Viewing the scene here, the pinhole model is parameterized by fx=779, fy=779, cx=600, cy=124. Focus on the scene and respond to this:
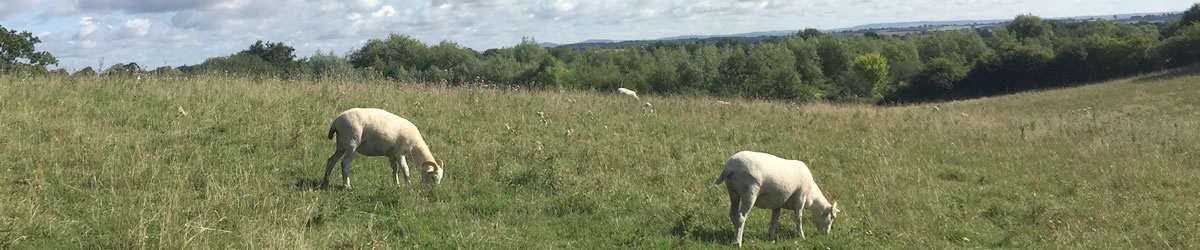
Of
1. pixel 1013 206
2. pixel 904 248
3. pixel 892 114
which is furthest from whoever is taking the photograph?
pixel 892 114

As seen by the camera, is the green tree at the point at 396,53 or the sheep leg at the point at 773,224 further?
the green tree at the point at 396,53

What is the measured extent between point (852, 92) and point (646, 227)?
87563 mm

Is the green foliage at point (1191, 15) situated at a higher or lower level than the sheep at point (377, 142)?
lower

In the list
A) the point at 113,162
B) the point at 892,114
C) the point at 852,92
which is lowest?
the point at 852,92

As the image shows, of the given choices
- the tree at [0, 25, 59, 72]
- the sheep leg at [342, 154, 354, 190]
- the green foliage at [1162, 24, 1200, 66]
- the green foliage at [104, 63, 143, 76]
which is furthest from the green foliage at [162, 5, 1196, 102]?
the sheep leg at [342, 154, 354, 190]

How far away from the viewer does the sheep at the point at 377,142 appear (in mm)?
8641

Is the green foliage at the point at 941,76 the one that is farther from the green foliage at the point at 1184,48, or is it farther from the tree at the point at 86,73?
the tree at the point at 86,73

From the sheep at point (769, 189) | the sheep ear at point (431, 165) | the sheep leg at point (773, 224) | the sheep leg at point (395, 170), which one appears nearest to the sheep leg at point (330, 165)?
the sheep leg at point (395, 170)

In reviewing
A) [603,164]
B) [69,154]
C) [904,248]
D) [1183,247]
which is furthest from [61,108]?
[1183,247]

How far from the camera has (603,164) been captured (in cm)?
1075

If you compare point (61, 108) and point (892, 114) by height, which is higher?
point (61, 108)

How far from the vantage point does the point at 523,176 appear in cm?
952

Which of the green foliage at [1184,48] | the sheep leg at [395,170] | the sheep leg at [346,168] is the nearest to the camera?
the sheep leg at [346,168]

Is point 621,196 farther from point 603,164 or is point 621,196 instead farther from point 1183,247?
point 1183,247
